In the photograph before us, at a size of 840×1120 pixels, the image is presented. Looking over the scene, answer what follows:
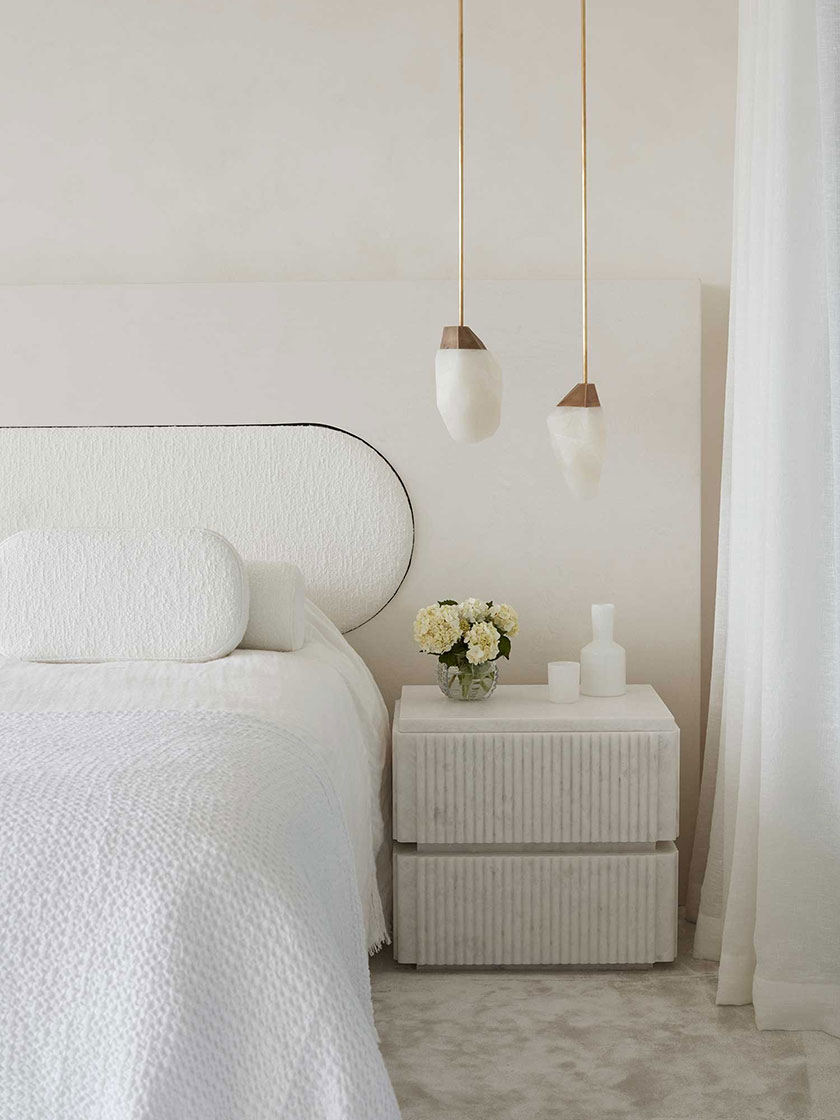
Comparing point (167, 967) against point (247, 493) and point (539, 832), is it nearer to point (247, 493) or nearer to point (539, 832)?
point (539, 832)

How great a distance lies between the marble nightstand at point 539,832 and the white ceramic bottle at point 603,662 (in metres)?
0.21

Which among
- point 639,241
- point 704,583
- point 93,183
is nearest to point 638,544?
point 704,583

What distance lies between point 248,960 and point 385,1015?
1.07 metres

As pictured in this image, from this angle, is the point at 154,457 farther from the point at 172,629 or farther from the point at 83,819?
the point at 83,819

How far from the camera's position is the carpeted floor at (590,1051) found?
68.7 inches

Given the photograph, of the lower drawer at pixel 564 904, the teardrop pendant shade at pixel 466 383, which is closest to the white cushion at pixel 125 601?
the teardrop pendant shade at pixel 466 383

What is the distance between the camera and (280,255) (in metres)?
2.74

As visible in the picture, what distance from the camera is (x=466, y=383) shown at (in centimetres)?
195

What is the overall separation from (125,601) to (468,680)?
72 centimetres

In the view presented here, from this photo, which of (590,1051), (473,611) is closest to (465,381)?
(473,611)

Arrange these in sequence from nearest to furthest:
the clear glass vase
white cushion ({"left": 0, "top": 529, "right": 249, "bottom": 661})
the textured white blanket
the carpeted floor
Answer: the textured white blanket < the carpeted floor < white cushion ({"left": 0, "top": 529, "right": 249, "bottom": 661}) < the clear glass vase

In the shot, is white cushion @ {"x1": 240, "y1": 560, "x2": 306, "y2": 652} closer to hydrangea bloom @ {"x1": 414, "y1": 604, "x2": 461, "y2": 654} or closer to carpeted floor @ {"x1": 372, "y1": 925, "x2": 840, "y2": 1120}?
hydrangea bloom @ {"x1": 414, "y1": 604, "x2": 461, "y2": 654}

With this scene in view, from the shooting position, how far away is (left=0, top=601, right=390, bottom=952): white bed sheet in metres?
1.78

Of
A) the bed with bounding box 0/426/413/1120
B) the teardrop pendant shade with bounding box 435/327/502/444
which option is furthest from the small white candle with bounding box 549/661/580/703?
the bed with bounding box 0/426/413/1120
